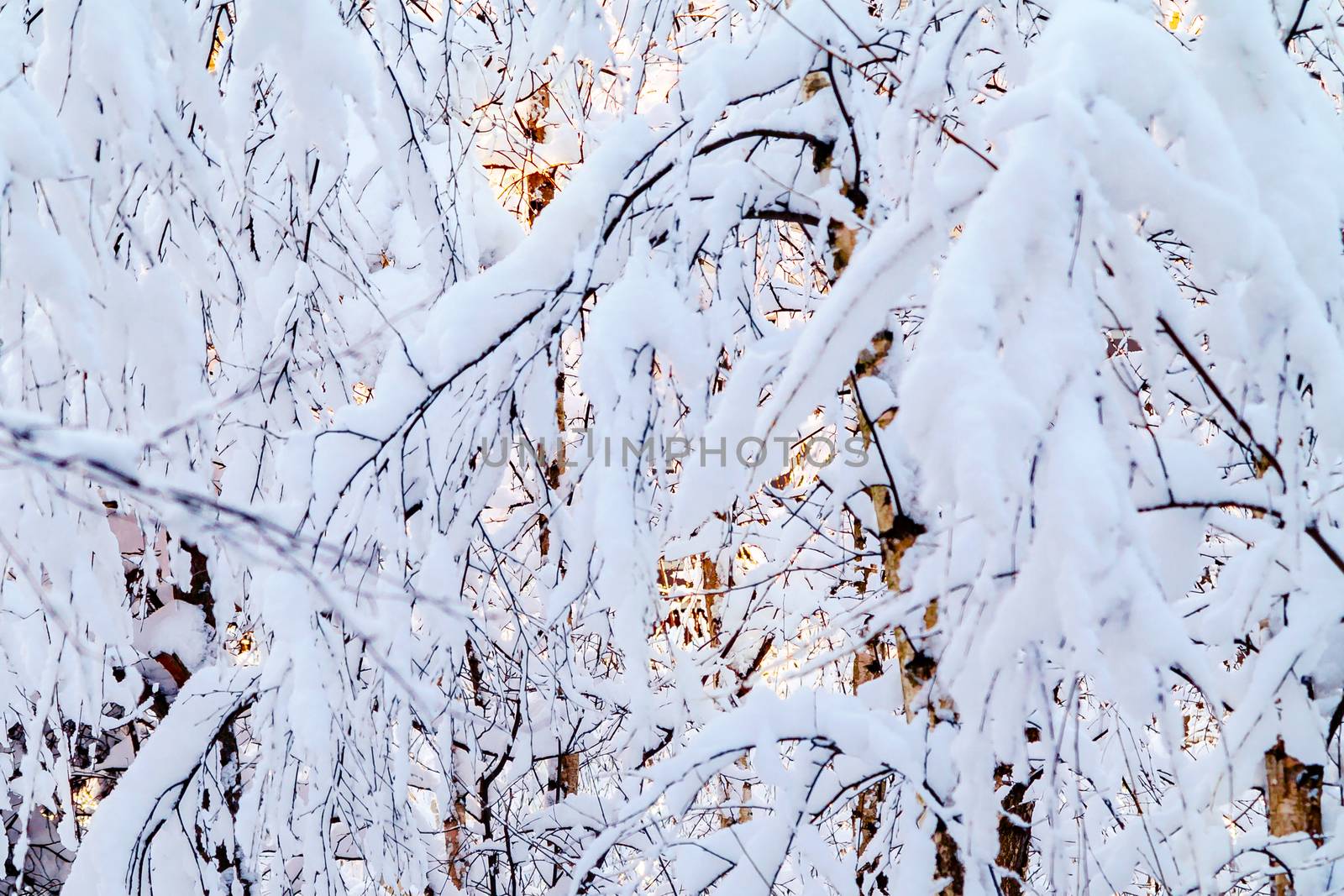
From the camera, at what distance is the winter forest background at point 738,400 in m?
0.71

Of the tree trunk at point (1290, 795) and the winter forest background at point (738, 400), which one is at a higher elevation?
the winter forest background at point (738, 400)

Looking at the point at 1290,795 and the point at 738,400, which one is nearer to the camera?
the point at 738,400

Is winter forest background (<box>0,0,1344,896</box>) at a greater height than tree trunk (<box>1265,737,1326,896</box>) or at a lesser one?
greater

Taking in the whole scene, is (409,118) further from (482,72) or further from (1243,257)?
(482,72)

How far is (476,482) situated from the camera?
1598 mm

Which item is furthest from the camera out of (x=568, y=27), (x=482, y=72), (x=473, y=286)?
(x=482, y=72)

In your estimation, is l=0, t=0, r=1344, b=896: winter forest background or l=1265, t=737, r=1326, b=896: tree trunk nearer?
l=0, t=0, r=1344, b=896: winter forest background

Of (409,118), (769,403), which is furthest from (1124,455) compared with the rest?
(409,118)

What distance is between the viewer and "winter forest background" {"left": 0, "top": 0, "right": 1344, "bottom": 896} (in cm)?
71

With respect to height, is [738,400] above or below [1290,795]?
above

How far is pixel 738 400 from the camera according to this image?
1.04 m

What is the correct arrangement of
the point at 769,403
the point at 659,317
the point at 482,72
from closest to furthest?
the point at 769,403 < the point at 659,317 < the point at 482,72

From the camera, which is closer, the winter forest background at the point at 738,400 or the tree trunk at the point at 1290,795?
the winter forest background at the point at 738,400

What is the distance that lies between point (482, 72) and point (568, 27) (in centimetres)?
150
